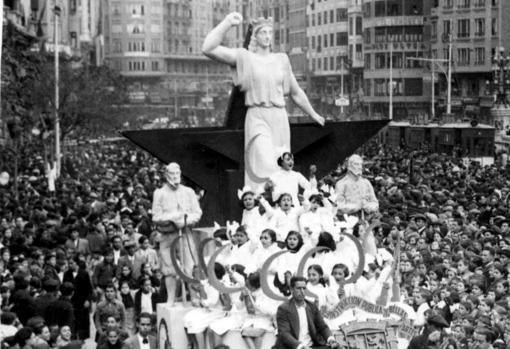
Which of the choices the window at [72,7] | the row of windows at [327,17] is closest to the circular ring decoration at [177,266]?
the window at [72,7]

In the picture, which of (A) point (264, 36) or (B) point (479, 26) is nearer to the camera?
(A) point (264, 36)

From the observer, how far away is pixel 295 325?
16.8 m

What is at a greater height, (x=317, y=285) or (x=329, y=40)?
(x=329, y=40)

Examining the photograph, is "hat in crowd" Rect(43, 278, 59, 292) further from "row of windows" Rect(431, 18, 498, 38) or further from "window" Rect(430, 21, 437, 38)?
"window" Rect(430, 21, 437, 38)

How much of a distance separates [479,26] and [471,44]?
1.47 m

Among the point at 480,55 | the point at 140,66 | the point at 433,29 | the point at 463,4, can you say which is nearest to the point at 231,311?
the point at 480,55

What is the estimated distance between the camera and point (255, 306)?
61.0 feet

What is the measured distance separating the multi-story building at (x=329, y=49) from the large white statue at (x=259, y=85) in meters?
109

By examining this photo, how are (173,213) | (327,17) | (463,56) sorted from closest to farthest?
(173,213) < (463,56) < (327,17)

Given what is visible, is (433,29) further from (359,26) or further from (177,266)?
(177,266)

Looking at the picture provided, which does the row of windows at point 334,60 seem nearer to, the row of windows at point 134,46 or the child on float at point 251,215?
the row of windows at point 134,46

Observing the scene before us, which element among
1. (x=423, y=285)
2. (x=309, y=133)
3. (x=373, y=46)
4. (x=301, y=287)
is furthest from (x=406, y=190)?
(x=373, y=46)

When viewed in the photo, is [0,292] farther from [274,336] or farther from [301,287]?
[301,287]

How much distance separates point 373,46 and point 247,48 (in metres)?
104
